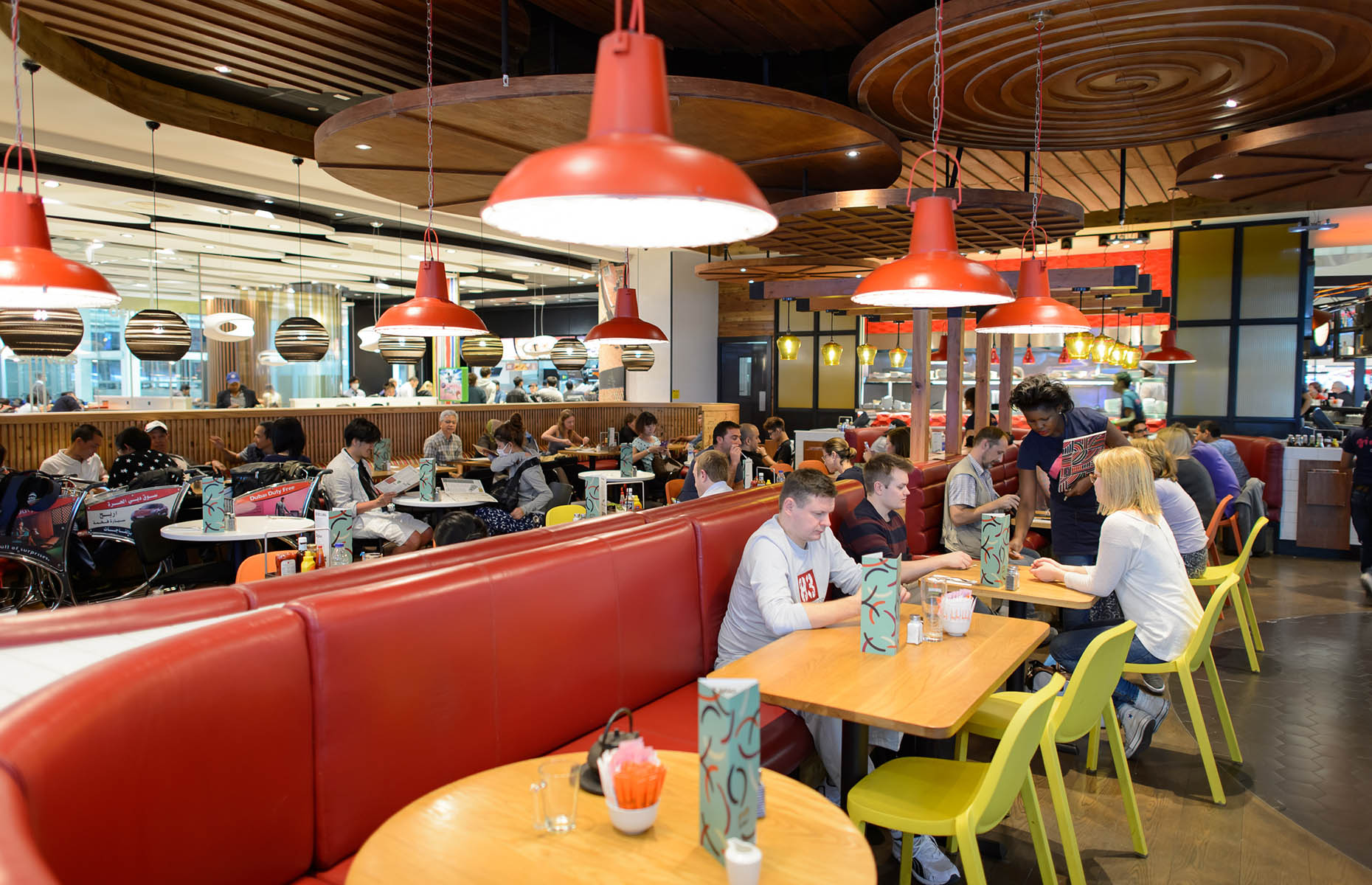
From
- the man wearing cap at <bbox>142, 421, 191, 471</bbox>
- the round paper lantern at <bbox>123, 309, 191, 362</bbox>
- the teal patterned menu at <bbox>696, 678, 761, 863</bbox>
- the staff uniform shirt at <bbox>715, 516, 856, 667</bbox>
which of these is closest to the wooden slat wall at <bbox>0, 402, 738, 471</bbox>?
the man wearing cap at <bbox>142, 421, 191, 471</bbox>

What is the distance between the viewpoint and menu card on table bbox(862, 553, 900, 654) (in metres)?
2.78

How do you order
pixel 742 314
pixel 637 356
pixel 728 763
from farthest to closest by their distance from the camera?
pixel 742 314 < pixel 637 356 < pixel 728 763

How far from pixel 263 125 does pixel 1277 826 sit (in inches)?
360

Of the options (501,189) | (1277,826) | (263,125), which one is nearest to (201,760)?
(501,189)

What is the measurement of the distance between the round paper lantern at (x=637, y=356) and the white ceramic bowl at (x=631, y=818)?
10328 millimetres

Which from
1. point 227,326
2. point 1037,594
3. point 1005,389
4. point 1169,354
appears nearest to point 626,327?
point 1037,594

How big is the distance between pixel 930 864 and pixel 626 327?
4050 mm

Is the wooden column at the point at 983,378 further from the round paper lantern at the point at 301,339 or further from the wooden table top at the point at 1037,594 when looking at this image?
the round paper lantern at the point at 301,339

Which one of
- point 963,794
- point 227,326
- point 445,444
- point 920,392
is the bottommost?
point 963,794

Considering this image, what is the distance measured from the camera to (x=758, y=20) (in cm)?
498

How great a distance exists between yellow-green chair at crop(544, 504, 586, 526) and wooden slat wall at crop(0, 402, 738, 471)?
537 centimetres

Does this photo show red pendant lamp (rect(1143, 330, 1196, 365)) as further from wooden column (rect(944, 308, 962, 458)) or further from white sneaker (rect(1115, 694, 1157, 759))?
white sneaker (rect(1115, 694, 1157, 759))

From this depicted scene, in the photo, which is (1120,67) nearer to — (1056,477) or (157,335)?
(1056,477)

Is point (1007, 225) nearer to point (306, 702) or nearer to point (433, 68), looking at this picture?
point (433, 68)
